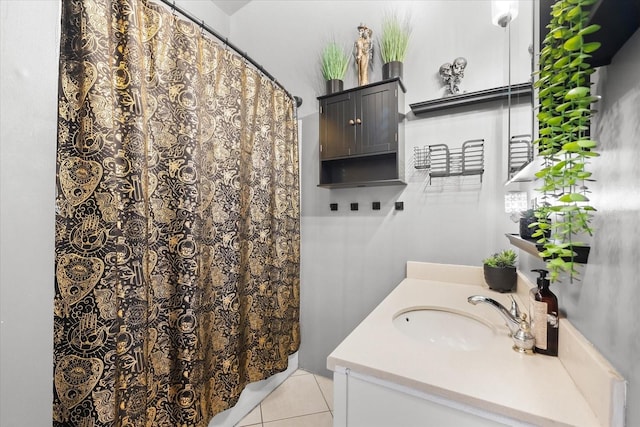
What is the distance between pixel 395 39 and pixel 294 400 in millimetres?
2482

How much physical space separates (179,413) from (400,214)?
5.25 feet

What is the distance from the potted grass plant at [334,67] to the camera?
1.91m

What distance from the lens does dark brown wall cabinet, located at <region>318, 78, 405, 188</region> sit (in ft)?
5.53

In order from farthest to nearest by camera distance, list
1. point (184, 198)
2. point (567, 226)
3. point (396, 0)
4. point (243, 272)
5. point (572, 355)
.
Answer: point (396, 0)
point (243, 272)
point (184, 198)
point (572, 355)
point (567, 226)

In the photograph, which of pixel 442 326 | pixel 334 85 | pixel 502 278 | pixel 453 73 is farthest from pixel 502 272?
pixel 334 85

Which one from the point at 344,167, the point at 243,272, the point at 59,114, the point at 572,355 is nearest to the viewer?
the point at 572,355

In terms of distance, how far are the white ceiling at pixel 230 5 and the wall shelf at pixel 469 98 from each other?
180cm

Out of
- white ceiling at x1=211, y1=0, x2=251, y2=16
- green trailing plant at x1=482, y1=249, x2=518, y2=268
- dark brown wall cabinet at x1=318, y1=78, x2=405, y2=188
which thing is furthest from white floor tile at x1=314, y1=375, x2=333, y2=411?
white ceiling at x1=211, y1=0, x2=251, y2=16

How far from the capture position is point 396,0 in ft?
5.99

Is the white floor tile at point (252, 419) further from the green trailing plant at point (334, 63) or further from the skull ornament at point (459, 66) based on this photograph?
the skull ornament at point (459, 66)

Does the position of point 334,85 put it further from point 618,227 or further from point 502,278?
point 618,227

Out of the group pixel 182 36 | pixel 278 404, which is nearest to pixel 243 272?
pixel 278 404

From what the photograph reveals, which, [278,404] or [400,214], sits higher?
[400,214]

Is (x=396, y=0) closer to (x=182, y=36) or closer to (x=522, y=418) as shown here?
(x=182, y=36)
